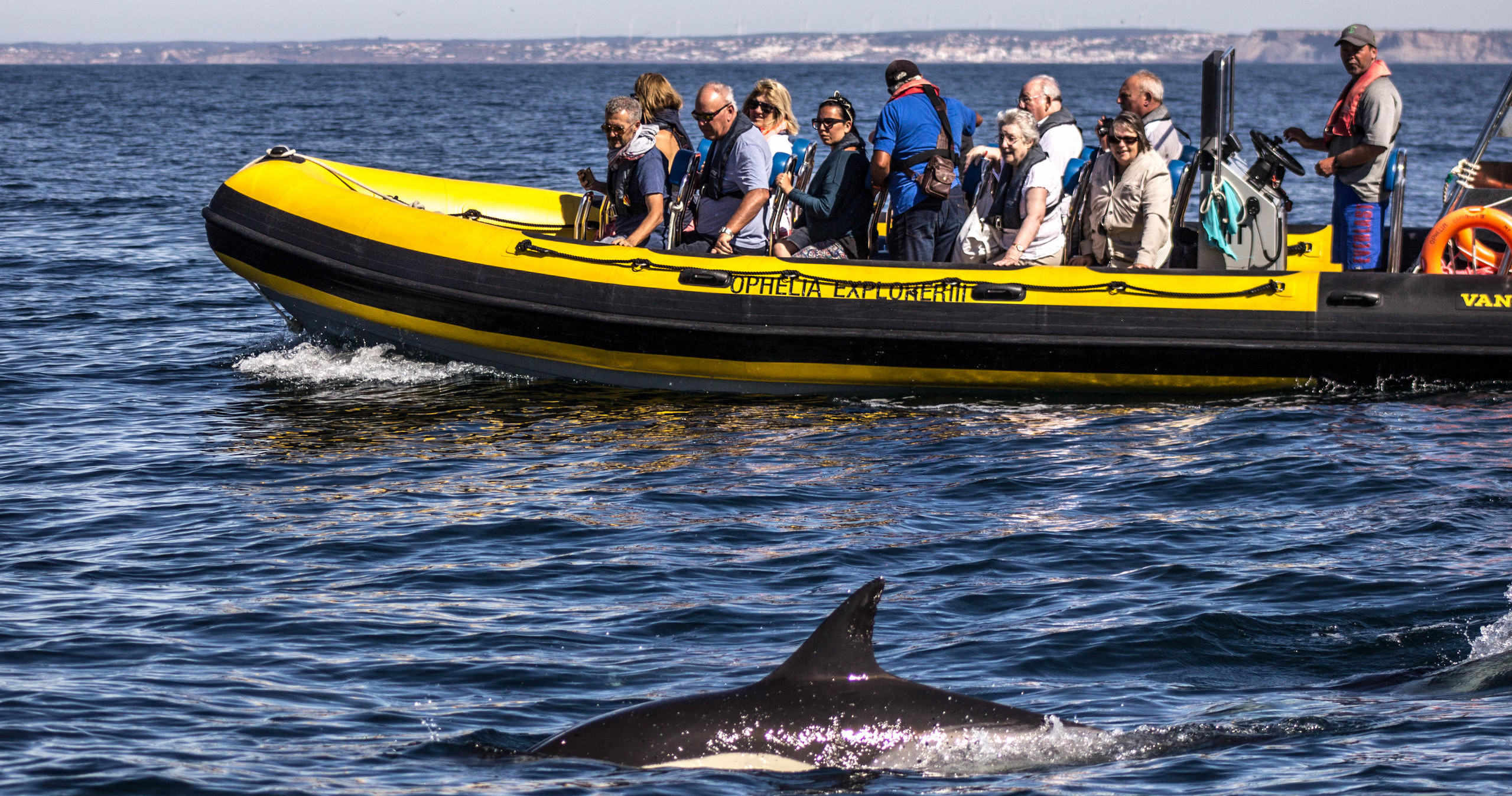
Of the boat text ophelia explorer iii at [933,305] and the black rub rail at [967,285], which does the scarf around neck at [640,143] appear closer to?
the boat text ophelia explorer iii at [933,305]

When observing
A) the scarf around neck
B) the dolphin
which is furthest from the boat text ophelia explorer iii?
the dolphin

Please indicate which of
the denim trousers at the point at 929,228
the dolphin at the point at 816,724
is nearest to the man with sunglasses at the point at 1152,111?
the denim trousers at the point at 929,228

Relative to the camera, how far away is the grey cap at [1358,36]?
33.1 feet

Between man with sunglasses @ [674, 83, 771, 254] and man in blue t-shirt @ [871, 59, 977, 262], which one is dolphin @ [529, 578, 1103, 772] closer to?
man in blue t-shirt @ [871, 59, 977, 262]

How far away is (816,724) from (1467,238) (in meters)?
7.26

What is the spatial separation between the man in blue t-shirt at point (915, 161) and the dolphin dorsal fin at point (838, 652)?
17.3 ft

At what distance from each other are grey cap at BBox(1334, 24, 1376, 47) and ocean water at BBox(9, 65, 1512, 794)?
83.7 inches

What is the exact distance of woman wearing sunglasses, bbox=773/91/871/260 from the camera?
9.53 metres

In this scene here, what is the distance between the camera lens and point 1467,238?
10305mm

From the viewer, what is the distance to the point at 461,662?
19.5ft

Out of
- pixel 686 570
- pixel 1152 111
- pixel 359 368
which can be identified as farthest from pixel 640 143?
pixel 686 570

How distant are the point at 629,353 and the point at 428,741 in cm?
556

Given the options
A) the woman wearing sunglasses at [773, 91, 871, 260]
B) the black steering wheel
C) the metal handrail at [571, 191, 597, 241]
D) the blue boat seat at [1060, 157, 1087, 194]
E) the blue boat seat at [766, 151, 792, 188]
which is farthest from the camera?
the metal handrail at [571, 191, 597, 241]

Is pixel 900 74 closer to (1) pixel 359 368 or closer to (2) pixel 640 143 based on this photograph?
(2) pixel 640 143
